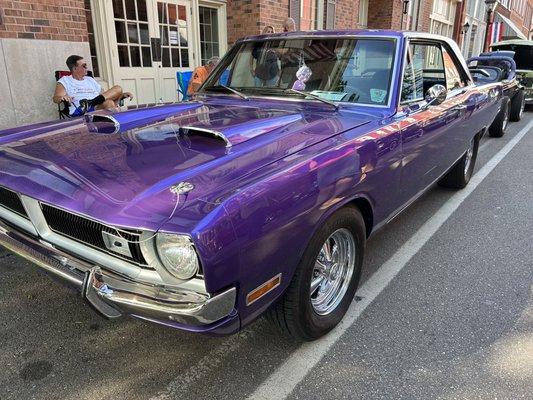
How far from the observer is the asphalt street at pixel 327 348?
224cm

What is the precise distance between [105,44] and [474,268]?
6295 mm

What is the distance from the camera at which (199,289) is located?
1751mm

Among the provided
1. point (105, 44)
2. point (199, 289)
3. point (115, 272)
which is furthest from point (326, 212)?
point (105, 44)

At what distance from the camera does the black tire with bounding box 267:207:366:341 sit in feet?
7.33

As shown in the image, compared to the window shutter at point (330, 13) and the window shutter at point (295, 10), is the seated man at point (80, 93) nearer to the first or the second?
the window shutter at point (295, 10)

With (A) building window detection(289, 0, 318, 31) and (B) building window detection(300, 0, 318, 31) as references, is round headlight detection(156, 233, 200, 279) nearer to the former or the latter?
(A) building window detection(289, 0, 318, 31)

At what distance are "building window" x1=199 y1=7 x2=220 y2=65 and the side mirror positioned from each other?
6599 mm

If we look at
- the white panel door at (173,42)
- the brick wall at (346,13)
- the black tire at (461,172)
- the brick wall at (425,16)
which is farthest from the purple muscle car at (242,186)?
the brick wall at (425,16)

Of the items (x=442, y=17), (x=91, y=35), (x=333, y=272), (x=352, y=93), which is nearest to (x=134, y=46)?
(x=91, y=35)

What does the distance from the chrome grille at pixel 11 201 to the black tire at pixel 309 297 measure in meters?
1.38

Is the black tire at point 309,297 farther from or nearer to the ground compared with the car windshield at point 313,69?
nearer to the ground

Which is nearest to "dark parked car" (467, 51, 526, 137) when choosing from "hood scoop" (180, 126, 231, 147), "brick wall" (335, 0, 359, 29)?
"brick wall" (335, 0, 359, 29)

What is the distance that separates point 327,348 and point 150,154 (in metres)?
1.46

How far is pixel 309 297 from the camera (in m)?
2.36
